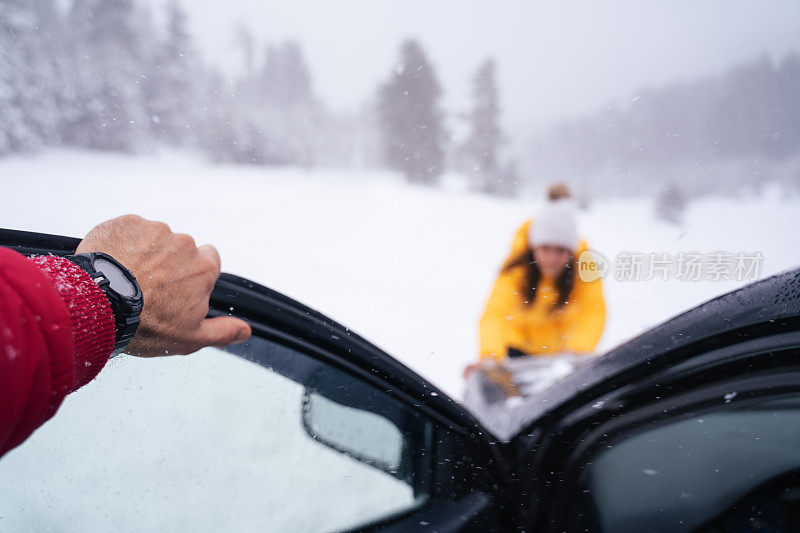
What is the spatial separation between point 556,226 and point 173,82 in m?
1.94

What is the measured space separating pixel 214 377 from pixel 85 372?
1.06 ft

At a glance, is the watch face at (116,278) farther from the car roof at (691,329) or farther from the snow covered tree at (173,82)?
the snow covered tree at (173,82)

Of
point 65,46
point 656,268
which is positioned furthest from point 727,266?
point 65,46

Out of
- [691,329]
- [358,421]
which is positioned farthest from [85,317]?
[691,329]

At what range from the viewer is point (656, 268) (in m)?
1.79

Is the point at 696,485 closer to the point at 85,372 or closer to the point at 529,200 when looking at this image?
the point at 85,372

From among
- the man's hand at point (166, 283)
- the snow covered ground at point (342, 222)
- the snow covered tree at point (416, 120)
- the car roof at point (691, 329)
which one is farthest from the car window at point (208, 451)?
the snow covered tree at point (416, 120)

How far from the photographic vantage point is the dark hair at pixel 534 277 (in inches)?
91.7

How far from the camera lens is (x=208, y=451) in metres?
0.97

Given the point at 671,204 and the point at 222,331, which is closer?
the point at 222,331

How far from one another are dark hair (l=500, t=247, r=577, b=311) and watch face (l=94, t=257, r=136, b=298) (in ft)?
6.43

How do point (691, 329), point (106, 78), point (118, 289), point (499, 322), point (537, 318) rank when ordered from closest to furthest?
point (118, 289) < point (691, 329) < point (106, 78) < point (537, 318) < point (499, 322)

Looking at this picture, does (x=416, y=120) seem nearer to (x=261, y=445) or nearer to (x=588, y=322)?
(x=261, y=445)

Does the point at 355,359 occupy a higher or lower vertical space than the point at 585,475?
A: higher
